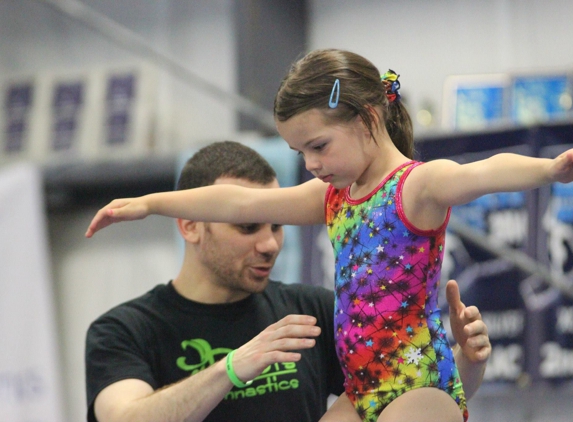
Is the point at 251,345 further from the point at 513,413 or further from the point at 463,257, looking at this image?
the point at 513,413

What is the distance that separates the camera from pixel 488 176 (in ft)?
4.34

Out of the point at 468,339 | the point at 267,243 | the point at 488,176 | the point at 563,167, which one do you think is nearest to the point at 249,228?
the point at 267,243

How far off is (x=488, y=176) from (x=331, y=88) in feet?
1.11

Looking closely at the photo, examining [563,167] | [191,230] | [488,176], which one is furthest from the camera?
[191,230]

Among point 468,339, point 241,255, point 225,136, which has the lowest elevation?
point 468,339

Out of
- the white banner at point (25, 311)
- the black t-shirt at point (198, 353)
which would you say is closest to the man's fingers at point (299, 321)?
the black t-shirt at point (198, 353)

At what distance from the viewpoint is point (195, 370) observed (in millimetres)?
1919

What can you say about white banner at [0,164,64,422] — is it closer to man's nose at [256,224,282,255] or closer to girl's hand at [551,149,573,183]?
man's nose at [256,224,282,255]

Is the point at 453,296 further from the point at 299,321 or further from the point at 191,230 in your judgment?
the point at 191,230

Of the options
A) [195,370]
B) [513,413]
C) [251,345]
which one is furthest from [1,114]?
[251,345]

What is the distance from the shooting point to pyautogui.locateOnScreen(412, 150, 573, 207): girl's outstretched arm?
4.05ft

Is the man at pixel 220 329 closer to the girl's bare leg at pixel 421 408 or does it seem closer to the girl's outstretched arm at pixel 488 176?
the girl's bare leg at pixel 421 408

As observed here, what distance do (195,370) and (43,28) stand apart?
4.25 meters

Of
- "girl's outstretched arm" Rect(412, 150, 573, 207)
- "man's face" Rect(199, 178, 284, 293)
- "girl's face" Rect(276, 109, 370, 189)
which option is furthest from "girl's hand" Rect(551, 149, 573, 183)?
"man's face" Rect(199, 178, 284, 293)
